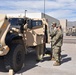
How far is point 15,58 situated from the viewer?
8.74 metres

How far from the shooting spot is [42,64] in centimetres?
1064

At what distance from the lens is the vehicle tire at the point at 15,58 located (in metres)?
8.52

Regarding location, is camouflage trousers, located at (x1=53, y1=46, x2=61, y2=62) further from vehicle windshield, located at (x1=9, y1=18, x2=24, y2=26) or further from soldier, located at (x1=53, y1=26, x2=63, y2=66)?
vehicle windshield, located at (x1=9, y1=18, x2=24, y2=26)

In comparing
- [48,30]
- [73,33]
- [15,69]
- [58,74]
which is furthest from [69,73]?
[73,33]

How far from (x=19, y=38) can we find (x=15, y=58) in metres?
1.02

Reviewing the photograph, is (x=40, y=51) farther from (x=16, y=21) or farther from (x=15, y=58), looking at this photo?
(x=15, y=58)

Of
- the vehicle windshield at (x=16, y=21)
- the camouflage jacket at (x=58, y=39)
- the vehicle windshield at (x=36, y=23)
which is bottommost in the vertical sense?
the camouflage jacket at (x=58, y=39)

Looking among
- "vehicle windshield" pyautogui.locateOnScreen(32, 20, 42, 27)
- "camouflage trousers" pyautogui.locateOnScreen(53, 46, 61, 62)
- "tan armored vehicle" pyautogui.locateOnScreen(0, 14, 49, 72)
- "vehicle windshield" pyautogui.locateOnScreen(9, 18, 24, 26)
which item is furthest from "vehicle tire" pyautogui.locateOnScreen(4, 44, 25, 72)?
"vehicle windshield" pyautogui.locateOnScreen(32, 20, 42, 27)

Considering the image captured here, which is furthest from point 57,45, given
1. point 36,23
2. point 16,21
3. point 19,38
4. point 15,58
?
point 15,58

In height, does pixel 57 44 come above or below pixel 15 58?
above

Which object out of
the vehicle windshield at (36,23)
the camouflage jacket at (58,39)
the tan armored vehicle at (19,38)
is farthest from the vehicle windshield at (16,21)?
the camouflage jacket at (58,39)

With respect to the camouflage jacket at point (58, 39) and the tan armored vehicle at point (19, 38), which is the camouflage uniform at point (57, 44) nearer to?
the camouflage jacket at point (58, 39)

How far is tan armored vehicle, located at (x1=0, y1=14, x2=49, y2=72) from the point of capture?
8336 mm

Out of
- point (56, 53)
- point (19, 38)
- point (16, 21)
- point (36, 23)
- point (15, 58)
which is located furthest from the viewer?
point (36, 23)
